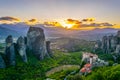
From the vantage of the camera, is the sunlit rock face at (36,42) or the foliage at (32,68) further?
the sunlit rock face at (36,42)

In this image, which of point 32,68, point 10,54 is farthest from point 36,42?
point 10,54

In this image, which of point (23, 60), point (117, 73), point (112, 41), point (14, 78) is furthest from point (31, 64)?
point (117, 73)

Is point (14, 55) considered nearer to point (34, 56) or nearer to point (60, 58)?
point (34, 56)

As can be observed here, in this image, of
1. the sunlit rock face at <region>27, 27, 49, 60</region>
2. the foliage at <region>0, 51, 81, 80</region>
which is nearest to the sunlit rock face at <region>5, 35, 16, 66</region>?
the foliage at <region>0, 51, 81, 80</region>

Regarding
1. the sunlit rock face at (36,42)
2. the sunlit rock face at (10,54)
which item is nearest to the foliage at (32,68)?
the sunlit rock face at (10,54)

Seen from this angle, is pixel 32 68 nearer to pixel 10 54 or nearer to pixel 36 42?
pixel 10 54

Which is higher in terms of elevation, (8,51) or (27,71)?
(8,51)

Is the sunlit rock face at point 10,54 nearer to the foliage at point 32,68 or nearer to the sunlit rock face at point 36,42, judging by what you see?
the foliage at point 32,68

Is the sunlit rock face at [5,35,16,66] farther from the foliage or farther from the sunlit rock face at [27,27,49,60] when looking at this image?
the sunlit rock face at [27,27,49,60]
